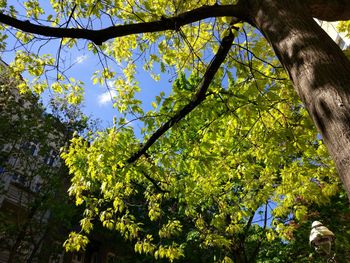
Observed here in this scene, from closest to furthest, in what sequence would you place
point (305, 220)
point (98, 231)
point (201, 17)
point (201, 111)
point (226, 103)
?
point (201, 17) → point (226, 103) → point (201, 111) → point (305, 220) → point (98, 231)

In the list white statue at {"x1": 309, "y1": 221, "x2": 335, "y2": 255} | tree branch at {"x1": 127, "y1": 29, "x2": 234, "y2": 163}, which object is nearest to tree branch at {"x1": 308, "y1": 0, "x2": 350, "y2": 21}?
tree branch at {"x1": 127, "y1": 29, "x2": 234, "y2": 163}

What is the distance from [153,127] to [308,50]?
3.28 metres

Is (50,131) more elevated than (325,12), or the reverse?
(50,131)

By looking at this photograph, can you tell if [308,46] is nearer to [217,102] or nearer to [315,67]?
[315,67]

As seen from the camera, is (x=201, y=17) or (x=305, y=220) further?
(x=305, y=220)

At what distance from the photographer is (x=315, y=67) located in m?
2.18

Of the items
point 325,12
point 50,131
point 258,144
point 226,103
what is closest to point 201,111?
point 226,103

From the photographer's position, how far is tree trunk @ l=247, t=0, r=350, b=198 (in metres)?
1.85

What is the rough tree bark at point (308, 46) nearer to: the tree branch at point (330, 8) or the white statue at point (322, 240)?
the tree branch at point (330, 8)

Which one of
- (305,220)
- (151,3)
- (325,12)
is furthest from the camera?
(305,220)

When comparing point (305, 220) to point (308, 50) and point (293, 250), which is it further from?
point (308, 50)

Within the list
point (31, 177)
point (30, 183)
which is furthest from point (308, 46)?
point (30, 183)

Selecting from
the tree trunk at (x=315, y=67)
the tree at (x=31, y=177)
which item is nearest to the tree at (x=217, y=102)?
the tree trunk at (x=315, y=67)

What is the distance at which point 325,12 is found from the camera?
327 cm
